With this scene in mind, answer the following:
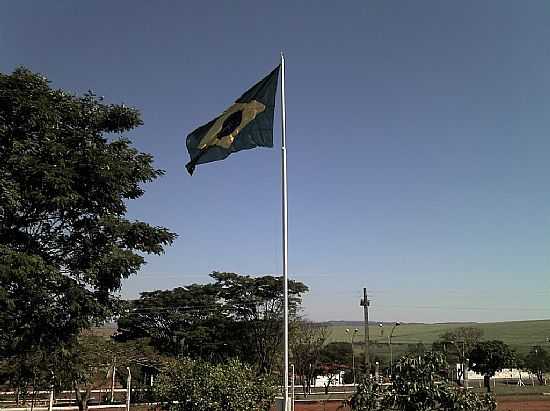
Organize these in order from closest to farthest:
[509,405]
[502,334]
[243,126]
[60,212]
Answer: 1. [243,126]
2. [60,212]
3. [509,405]
4. [502,334]

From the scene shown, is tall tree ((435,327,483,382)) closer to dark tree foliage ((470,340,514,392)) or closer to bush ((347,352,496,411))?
dark tree foliage ((470,340,514,392))

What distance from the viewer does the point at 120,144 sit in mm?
18469

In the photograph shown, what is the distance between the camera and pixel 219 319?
54.4m

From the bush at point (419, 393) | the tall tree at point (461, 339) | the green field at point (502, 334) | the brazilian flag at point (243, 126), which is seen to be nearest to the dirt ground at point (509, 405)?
the brazilian flag at point (243, 126)

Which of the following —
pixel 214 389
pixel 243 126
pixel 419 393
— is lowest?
pixel 214 389

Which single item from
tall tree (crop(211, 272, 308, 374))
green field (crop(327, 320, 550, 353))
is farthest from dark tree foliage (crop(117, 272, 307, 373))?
green field (crop(327, 320, 550, 353))

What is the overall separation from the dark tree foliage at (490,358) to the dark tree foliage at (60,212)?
150 feet

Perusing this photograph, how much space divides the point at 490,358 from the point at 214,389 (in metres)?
47.3

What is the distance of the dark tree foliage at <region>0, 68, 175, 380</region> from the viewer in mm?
15617

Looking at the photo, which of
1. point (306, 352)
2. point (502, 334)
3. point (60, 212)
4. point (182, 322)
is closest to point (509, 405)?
point (306, 352)

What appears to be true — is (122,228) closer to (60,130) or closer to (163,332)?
(60,130)

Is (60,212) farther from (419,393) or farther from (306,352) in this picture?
(306,352)

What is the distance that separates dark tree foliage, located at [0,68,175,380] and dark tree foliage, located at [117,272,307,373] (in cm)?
3507

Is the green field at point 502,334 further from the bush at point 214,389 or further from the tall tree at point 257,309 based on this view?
the bush at point 214,389
